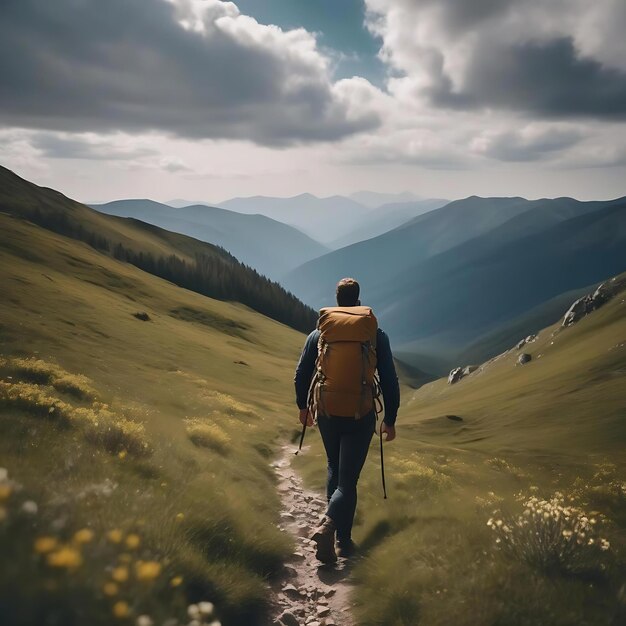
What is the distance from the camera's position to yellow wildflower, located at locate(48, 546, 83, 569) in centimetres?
386

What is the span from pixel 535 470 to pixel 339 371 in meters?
19.9

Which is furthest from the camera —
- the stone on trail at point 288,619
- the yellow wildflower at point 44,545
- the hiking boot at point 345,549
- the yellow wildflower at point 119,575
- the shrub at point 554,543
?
the hiking boot at point 345,549

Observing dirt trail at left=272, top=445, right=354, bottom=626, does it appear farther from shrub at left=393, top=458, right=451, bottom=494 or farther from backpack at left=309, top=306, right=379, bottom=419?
shrub at left=393, top=458, right=451, bottom=494

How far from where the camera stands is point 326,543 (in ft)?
30.8

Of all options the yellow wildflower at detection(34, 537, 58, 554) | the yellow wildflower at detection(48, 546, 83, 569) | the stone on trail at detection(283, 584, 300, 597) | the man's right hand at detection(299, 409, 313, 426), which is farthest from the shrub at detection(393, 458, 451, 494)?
the yellow wildflower at detection(34, 537, 58, 554)

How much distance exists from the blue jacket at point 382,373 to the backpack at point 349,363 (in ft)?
0.82

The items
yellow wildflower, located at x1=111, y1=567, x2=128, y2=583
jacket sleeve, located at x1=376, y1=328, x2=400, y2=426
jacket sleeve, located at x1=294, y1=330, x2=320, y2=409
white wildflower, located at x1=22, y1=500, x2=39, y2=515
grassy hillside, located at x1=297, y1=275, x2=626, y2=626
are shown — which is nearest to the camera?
yellow wildflower, located at x1=111, y1=567, x2=128, y2=583

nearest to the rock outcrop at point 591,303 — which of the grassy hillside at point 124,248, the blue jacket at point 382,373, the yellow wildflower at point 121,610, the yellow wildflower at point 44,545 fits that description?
the grassy hillside at point 124,248

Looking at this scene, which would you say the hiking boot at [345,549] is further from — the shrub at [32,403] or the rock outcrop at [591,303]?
the rock outcrop at [591,303]

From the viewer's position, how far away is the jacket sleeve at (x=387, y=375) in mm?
9641

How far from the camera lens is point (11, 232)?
97.6m

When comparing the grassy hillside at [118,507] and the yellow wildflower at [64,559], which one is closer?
the yellow wildflower at [64,559]

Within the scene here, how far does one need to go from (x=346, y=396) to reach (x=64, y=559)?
6.02 meters

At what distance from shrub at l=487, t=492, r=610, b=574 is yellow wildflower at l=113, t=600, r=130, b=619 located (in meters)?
5.81
